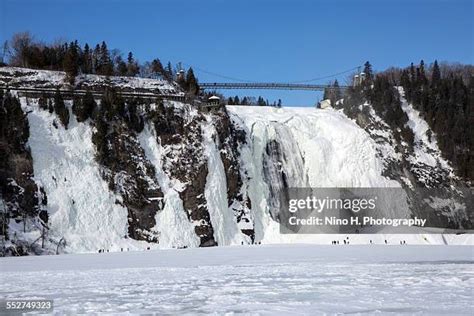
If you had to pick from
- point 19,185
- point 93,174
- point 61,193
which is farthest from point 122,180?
point 19,185

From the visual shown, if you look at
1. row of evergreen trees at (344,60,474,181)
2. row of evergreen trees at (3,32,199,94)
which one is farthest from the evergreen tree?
row of evergreen trees at (344,60,474,181)

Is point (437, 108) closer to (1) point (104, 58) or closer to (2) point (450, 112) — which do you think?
(2) point (450, 112)

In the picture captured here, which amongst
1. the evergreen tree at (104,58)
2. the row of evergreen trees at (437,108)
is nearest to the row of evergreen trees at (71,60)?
the evergreen tree at (104,58)

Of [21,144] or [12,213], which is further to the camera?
[21,144]

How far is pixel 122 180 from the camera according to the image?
37281mm

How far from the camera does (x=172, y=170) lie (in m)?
39.3

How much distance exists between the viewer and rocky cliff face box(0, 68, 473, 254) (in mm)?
34094

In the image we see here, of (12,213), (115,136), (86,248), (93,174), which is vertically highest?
(115,136)

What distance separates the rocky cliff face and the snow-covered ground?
14.5 metres

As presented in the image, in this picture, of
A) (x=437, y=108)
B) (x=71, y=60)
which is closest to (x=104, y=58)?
(x=71, y=60)

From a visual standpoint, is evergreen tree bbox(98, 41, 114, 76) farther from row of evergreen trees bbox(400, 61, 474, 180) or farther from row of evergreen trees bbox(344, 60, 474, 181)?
row of evergreen trees bbox(400, 61, 474, 180)

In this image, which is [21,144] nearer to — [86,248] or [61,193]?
[61,193]

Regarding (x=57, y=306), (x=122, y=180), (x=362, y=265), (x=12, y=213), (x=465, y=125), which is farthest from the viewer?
(x=465, y=125)

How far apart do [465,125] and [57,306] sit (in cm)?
4850
